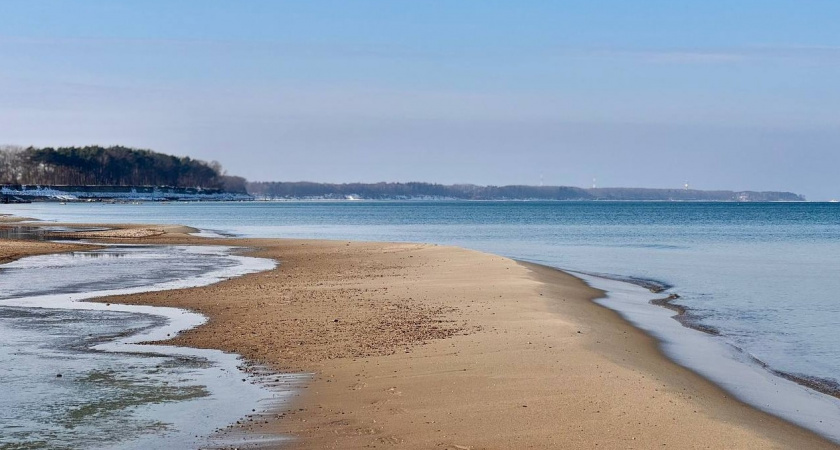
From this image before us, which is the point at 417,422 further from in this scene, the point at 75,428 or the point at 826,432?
the point at 826,432

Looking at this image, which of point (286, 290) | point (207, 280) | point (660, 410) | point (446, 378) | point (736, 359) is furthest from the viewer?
point (207, 280)

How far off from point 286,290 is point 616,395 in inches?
520

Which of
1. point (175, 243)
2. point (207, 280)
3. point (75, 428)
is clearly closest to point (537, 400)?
point (75, 428)

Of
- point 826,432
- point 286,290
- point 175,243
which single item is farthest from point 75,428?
point 175,243

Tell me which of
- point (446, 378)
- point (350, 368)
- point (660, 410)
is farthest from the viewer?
point (350, 368)

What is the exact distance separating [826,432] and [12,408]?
8686 mm

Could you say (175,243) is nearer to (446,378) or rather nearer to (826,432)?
(446,378)

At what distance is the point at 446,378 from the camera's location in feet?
35.8

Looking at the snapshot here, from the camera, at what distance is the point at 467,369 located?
11.4 metres

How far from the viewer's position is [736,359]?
14062mm

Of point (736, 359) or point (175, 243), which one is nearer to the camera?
point (736, 359)

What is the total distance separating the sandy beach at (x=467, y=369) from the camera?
28.2 ft

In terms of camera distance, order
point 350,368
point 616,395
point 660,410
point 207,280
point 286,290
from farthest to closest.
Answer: point 207,280, point 286,290, point 350,368, point 616,395, point 660,410

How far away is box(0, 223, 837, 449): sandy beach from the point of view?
338 inches
